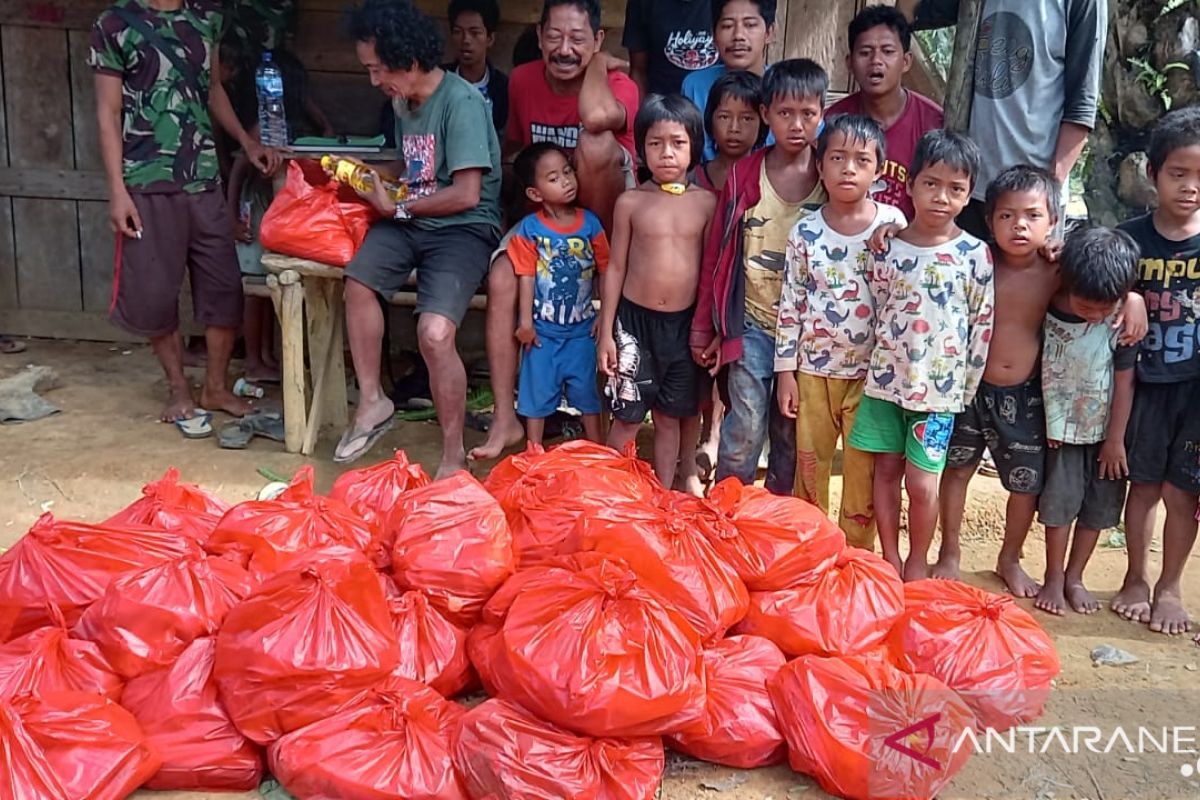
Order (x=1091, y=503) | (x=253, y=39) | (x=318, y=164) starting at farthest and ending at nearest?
1. (x=253, y=39)
2. (x=318, y=164)
3. (x=1091, y=503)

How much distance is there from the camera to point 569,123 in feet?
14.3

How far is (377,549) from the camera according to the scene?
117 inches

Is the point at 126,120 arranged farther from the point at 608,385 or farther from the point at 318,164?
the point at 608,385

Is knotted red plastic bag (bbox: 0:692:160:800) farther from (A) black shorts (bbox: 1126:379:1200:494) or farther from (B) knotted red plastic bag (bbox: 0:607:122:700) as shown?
(A) black shorts (bbox: 1126:379:1200:494)

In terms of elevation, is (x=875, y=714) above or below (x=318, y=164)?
below

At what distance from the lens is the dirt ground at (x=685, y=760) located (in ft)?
8.36

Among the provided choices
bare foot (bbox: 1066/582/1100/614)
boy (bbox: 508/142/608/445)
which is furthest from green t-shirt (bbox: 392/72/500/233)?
bare foot (bbox: 1066/582/1100/614)

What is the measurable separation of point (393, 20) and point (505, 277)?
1.07 m

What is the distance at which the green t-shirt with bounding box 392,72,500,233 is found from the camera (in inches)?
165

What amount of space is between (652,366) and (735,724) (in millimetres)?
1549

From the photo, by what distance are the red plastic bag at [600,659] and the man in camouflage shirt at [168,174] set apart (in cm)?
299

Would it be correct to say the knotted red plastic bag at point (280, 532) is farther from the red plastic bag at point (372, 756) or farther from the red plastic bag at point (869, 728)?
the red plastic bag at point (869, 728)


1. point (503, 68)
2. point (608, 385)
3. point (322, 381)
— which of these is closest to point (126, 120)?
point (322, 381)

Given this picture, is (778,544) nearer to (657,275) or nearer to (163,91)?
(657,275)
